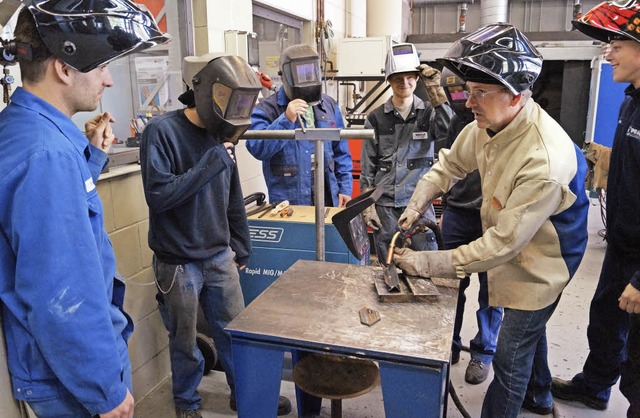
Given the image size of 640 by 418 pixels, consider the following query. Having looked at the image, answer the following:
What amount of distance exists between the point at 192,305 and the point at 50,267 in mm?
1011

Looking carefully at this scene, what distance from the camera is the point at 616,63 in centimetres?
170

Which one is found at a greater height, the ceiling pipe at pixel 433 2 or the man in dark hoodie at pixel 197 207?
the ceiling pipe at pixel 433 2

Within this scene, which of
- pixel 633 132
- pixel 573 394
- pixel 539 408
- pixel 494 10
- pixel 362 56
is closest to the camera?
pixel 633 132

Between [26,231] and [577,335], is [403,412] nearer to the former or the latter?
[26,231]

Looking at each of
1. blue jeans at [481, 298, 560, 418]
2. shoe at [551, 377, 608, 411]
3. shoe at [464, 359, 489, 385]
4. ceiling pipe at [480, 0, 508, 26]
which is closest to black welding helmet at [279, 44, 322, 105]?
blue jeans at [481, 298, 560, 418]

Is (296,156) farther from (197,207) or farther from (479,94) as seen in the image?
(479,94)

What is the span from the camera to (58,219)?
3.02 ft

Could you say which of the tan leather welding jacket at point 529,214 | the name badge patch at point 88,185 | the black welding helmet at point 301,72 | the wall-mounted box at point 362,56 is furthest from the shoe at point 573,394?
the wall-mounted box at point 362,56

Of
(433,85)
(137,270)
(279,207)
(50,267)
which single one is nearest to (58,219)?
(50,267)

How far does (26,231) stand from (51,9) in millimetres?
436

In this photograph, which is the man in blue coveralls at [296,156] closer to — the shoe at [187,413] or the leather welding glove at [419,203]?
the leather welding glove at [419,203]

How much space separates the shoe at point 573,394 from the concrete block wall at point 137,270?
5.87 ft

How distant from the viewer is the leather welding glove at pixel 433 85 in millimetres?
2359

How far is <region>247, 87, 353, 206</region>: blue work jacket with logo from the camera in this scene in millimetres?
2547
